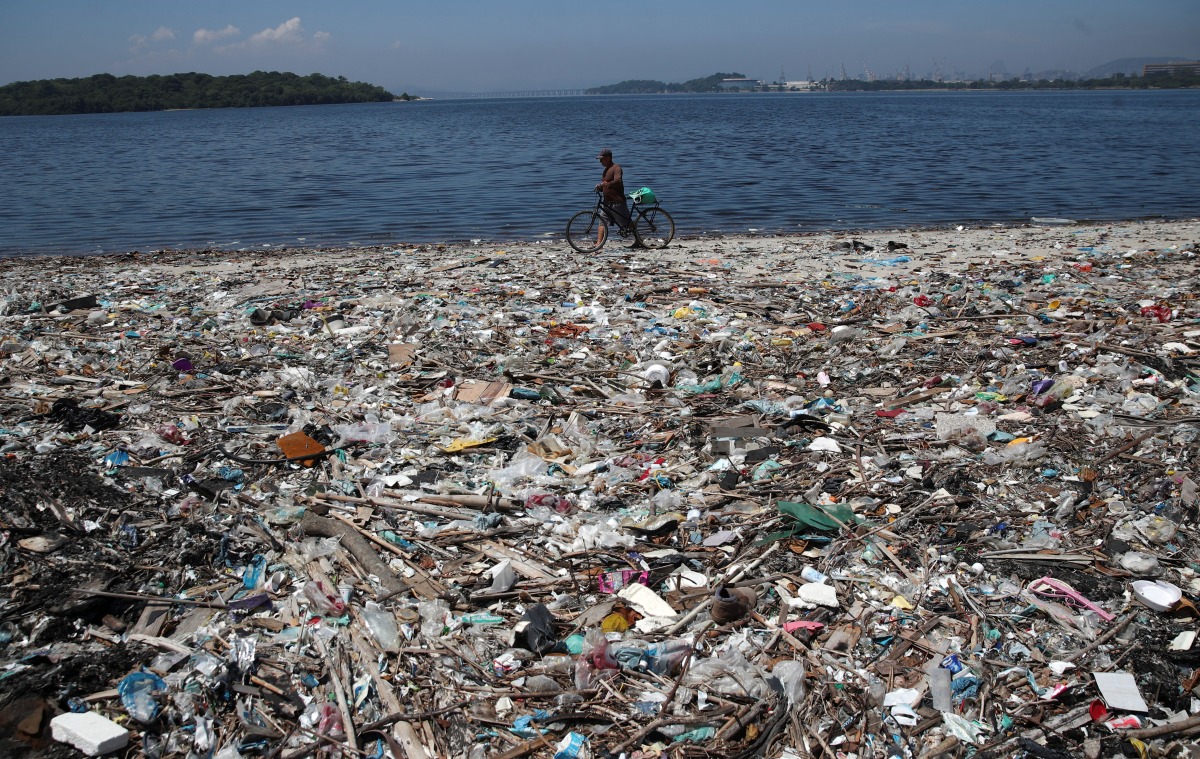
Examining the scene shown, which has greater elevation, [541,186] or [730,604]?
[541,186]

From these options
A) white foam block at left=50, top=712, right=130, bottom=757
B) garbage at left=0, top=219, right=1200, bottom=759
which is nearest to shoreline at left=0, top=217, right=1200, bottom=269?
garbage at left=0, top=219, right=1200, bottom=759

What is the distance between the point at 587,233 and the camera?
14266 millimetres

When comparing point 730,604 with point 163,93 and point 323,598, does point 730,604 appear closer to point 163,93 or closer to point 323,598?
point 323,598

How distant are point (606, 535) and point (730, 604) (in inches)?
41.0

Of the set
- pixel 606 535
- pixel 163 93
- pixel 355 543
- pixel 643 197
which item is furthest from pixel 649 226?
pixel 163 93

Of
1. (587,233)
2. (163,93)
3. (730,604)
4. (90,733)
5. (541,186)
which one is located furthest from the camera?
(163,93)

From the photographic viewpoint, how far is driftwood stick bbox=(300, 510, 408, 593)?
418cm

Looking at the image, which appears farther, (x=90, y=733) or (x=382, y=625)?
(x=382, y=625)

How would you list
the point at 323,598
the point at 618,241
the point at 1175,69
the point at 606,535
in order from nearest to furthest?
the point at 323,598
the point at 606,535
the point at 618,241
the point at 1175,69

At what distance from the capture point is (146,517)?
458 centimetres

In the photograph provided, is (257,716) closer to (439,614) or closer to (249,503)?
(439,614)

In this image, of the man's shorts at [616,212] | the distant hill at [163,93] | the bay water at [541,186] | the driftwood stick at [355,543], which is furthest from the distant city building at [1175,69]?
the driftwood stick at [355,543]

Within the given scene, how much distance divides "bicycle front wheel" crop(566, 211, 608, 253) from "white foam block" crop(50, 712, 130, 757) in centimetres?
1171

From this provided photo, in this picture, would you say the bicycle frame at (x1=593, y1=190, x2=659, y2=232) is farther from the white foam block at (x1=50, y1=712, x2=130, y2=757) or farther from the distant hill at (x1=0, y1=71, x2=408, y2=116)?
the distant hill at (x1=0, y1=71, x2=408, y2=116)
